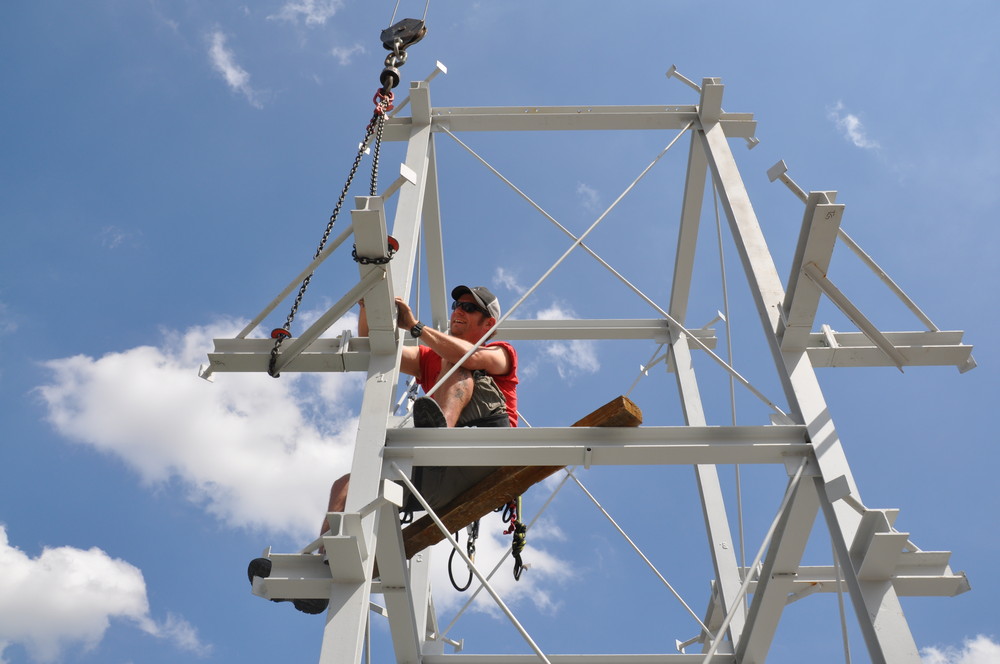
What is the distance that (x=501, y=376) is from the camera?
6.93 m

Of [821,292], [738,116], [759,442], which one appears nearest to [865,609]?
[759,442]

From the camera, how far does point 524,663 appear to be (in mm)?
7461

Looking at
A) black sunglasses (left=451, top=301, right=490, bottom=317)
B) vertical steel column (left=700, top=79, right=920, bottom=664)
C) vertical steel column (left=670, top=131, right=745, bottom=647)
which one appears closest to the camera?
vertical steel column (left=700, top=79, right=920, bottom=664)

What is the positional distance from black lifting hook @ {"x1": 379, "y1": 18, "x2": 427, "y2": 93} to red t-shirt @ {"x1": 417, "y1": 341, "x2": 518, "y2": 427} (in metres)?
2.48

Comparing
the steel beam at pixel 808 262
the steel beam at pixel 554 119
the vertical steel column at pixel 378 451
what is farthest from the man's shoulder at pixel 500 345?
the steel beam at pixel 554 119

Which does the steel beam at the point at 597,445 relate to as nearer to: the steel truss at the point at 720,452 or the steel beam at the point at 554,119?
the steel truss at the point at 720,452

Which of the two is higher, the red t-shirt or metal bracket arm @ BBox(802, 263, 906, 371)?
the red t-shirt

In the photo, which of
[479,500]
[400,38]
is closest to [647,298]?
[479,500]

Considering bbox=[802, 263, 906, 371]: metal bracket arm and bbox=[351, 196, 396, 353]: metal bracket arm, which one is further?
bbox=[802, 263, 906, 371]: metal bracket arm

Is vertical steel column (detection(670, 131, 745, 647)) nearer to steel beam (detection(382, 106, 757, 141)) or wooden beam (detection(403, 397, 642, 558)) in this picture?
steel beam (detection(382, 106, 757, 141))

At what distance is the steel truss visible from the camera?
181 inches

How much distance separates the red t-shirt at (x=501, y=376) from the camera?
6918mm

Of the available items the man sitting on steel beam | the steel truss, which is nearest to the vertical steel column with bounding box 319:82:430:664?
the steel truss

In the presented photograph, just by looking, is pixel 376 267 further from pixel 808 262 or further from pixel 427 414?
pixel 808 262
